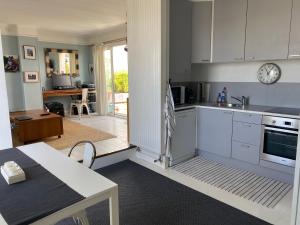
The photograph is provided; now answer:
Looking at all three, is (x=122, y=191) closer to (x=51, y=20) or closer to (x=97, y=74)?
(x=51, y=20)

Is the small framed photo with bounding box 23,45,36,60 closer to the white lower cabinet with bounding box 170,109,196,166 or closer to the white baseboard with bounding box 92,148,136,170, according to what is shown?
the white baseboard with bounding box 92,148,136,170

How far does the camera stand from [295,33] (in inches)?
106

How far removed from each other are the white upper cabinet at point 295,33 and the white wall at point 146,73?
1.53 metres

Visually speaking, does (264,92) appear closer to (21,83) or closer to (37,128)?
(37,128)

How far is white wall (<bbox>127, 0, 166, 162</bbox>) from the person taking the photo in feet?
9.87

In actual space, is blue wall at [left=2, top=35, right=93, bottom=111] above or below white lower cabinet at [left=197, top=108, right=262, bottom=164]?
above

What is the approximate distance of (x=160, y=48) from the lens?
297cm

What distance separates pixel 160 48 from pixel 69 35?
5074 millimetres

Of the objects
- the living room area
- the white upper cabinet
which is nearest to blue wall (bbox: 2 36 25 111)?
the living room area

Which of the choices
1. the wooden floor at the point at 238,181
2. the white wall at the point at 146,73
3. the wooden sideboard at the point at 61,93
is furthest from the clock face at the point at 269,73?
the wooden sideboard at the point at 61,93

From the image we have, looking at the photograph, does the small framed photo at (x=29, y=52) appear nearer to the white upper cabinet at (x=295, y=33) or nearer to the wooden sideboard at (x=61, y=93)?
the wooden sideboard at (x=61, y=93)

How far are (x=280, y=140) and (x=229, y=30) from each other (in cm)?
166

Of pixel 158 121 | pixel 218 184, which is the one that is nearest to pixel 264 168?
pixel 218 184

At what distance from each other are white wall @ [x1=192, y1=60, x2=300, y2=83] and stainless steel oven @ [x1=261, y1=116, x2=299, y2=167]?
28.4 inches
